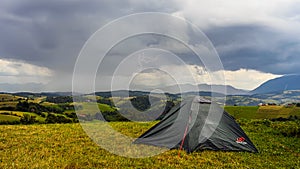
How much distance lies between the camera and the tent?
418 inches

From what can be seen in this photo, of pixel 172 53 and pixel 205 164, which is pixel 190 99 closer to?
pixel 172 53

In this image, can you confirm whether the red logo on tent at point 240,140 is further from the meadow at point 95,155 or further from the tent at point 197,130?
the meadow at point 95,155

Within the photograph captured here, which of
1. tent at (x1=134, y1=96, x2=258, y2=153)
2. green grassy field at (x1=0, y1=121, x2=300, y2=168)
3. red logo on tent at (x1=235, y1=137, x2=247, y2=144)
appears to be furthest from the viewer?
red logo on tent at (x1=235, y1=137, x2=247, y2=144)

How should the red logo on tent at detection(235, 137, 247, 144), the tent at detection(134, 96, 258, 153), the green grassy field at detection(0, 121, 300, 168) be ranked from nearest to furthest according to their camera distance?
the green grassy field at detection(0, 121, 300, 168), the tent at detection(134, 96, 258, 153), the red logo on tent at detection(235, 137, 247, 144)

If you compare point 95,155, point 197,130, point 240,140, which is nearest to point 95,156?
point 95,155

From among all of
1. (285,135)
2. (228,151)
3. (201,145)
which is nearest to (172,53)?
(201,145)

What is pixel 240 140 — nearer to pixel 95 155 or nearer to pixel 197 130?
pixel 197 130

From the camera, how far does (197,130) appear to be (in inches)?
424

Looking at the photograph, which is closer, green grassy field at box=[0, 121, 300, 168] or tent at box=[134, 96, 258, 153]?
green grassy field at box=[0, 121, 300, 168]

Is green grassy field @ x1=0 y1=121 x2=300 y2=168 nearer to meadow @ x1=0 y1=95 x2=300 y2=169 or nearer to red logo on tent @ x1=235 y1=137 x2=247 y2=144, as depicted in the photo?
meadow @ x1=0 y1=95 x2=300 y2=169

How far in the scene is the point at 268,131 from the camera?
A: 1678cm

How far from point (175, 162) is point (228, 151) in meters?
2.76

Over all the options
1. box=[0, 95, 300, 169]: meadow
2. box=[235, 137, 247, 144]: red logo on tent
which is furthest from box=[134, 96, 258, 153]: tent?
box=[0, 95, 300, 169]: meadow

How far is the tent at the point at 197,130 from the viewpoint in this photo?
1062 cm
